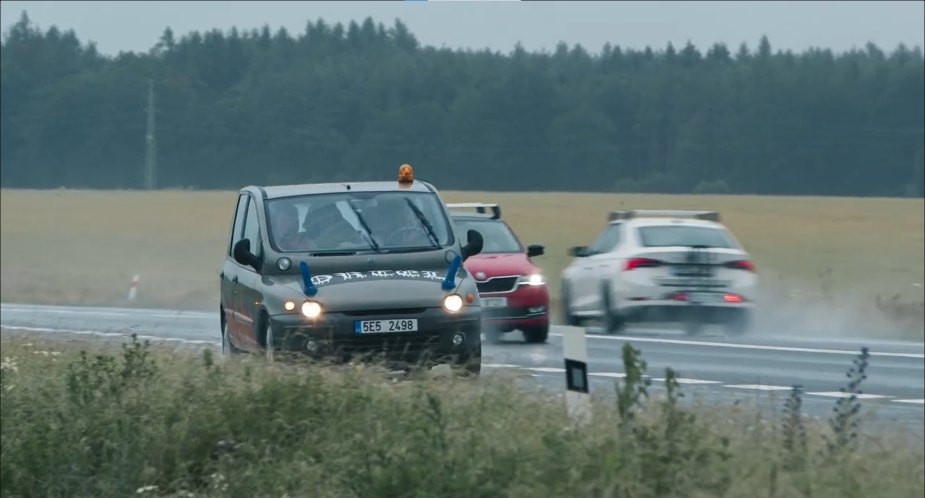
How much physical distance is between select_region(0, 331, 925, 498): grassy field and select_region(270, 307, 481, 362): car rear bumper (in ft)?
3.14

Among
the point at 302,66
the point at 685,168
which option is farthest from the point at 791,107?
the point at 302,66

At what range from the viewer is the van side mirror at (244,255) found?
13.5m

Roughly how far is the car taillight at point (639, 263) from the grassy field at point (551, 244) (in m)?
7.40

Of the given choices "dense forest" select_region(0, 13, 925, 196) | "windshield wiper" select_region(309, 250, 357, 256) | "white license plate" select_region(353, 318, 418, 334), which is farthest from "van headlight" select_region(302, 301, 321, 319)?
"dense forest" select_region(0, 13, 925, 196)

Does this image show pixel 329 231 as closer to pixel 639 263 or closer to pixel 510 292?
pixel 510 292

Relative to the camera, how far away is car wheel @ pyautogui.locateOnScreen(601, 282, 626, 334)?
21812mm

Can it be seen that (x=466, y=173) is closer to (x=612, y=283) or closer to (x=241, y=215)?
(x=612, y=283)

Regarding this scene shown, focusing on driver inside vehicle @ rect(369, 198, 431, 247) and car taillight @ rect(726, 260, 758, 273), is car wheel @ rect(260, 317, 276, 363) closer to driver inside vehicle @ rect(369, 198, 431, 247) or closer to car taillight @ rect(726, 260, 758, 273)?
driver inside vehicle @ rect(369, 198, 431, 247)

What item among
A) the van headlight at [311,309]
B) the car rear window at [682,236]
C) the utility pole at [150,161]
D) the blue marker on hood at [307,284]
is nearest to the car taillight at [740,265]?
the car rear window at [682,236]

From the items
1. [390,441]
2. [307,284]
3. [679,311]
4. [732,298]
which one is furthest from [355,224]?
[732,298]

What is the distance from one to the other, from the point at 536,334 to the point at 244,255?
320 inches

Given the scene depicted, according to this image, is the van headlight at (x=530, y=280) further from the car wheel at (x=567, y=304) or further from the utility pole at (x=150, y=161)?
the utility pole at (x=150, y=161)

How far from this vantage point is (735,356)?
19.8 metres

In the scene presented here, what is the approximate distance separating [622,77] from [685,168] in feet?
26.4
